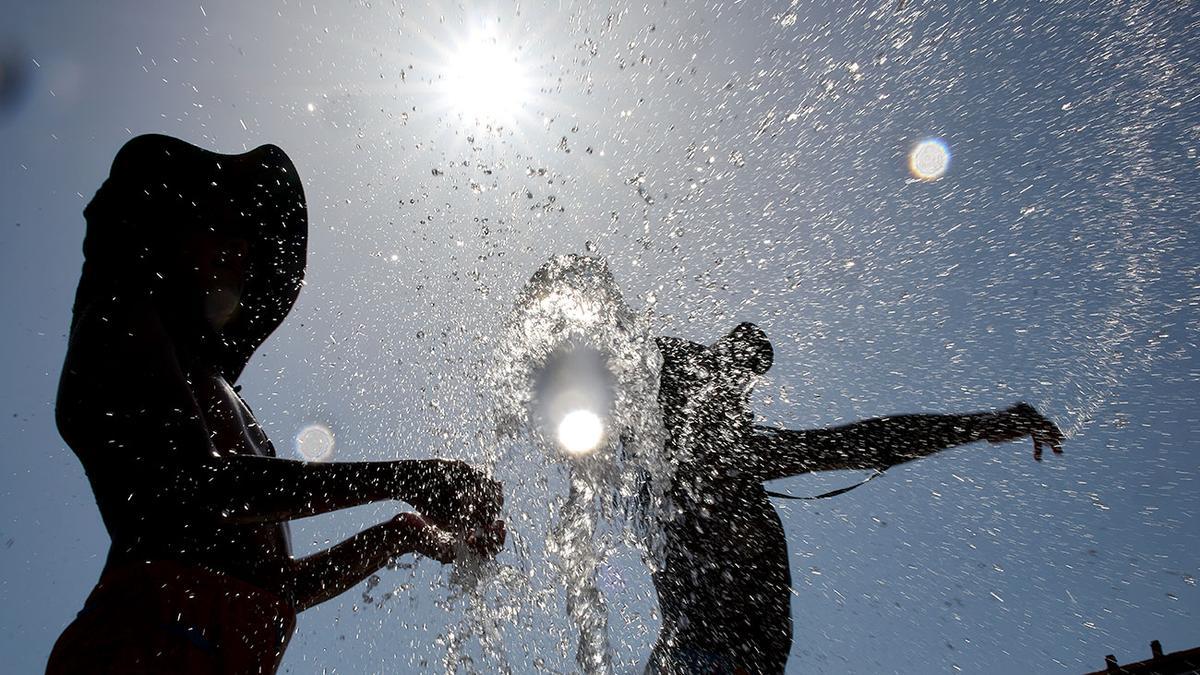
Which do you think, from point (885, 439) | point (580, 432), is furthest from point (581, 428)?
point (885, 439)

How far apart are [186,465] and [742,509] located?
7.80ft

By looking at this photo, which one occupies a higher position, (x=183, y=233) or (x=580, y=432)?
(x=580, y=432)

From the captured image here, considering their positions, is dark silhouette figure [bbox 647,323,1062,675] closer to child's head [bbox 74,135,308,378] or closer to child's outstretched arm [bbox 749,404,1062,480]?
child's outstretched arm [bbox 749,404,1062,480]

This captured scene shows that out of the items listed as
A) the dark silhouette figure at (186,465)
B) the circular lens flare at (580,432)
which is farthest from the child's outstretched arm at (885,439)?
the dark silhouette figure at (186,465)

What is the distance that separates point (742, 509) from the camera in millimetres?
2875

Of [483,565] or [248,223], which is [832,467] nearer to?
[483,565]

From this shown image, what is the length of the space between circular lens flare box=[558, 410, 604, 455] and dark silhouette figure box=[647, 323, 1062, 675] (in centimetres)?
72

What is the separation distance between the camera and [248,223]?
1.57 metres

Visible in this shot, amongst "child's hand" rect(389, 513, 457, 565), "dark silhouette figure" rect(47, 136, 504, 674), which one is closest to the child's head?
"dark silhouette figure" rect(47, 136, 504, 674)

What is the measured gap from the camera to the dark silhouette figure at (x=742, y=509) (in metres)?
2.63

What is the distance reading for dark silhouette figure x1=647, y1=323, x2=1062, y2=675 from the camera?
263 centimetres

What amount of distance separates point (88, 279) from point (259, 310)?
622 mm

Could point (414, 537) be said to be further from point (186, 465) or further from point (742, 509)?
point (742, 509)

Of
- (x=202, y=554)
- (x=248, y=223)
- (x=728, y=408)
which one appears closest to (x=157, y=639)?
(x=202, y=554)
